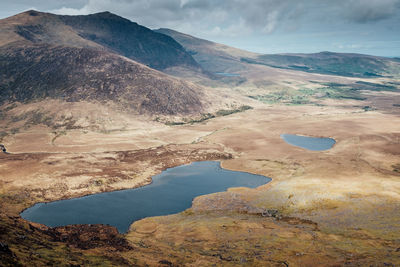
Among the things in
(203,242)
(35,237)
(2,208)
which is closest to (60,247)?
(35,237)

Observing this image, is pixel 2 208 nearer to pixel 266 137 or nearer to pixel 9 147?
pixel 9 147

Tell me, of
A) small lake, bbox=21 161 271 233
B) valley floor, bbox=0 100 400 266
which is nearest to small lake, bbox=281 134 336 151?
valley floor, bbox=0 100 400 266

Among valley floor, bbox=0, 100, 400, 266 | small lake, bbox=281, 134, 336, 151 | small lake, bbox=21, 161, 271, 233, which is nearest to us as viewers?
valley floor, bbox=0, 100, 400, 266

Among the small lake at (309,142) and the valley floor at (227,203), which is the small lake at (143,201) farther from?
the small lake at (309,142)

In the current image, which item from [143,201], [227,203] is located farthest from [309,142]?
[143,201]

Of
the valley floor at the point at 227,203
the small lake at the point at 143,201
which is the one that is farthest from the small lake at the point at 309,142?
the small lake at the point at 143,201

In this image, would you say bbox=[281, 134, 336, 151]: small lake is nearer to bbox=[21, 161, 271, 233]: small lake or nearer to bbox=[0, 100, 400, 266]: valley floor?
bbox=[0, 100, 400, 266]: valley floor
